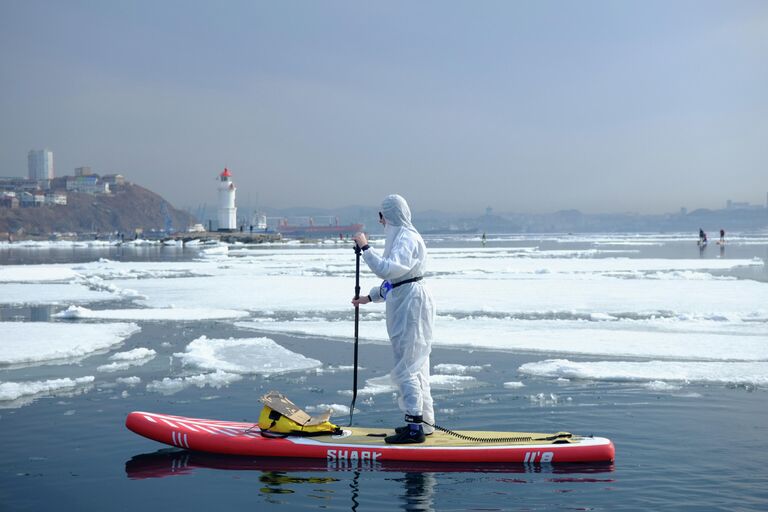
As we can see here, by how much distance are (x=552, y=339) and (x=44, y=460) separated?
8.13 m

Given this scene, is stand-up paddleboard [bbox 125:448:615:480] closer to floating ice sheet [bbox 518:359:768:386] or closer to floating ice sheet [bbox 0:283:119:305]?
floating ice sheet [bbox 518:359:768:386]

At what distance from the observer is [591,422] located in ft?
22.6

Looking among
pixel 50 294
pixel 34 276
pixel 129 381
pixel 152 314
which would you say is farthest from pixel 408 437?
pixel 34 276

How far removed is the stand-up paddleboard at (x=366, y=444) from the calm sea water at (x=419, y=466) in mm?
90

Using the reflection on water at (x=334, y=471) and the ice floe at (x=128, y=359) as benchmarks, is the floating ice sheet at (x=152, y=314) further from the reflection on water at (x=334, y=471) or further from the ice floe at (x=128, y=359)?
the reflection on water at (x=334, y=471)

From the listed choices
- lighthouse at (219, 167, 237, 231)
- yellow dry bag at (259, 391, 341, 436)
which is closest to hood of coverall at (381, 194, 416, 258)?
yellow dry bag at (259, 391, 341, 436)

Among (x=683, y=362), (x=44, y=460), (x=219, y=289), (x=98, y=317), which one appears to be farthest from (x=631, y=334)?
(x=219, y=289)

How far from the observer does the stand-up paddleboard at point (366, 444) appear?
5.70 m

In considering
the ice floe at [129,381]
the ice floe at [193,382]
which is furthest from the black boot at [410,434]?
the ice floe at [129,381]

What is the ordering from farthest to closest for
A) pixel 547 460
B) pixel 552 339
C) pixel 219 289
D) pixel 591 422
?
pixel 219 289 → pixel 552 339 → pixel 591 422 → pixel 547 460

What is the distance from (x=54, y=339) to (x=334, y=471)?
25.0ft

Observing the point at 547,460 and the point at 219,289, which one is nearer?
the point at 547,460

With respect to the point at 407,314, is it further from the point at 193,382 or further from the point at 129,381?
the point at 129,381

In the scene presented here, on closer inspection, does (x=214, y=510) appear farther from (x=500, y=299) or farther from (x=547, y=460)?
(x=500, y=299)
